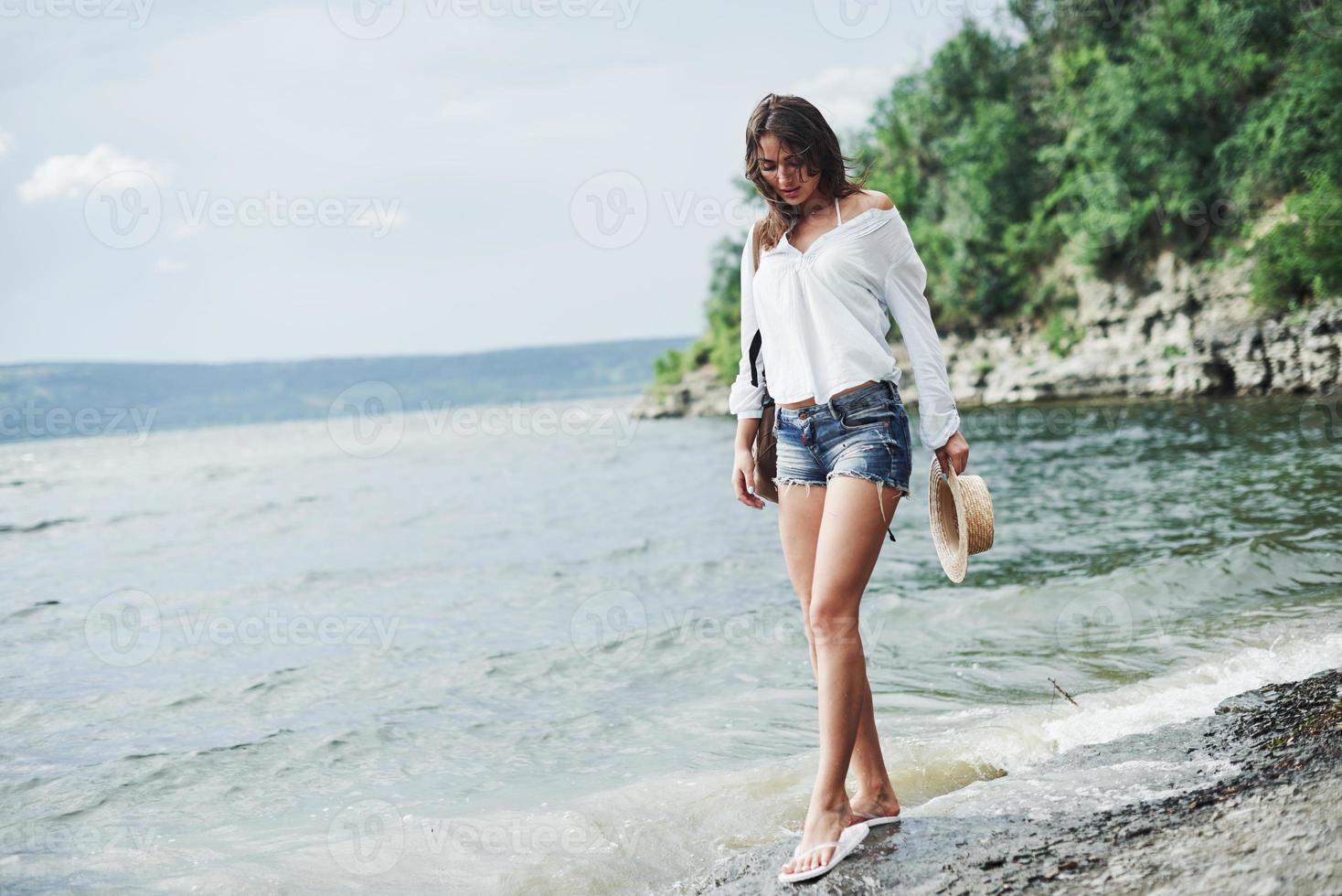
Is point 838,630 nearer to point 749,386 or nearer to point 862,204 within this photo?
point 749,386

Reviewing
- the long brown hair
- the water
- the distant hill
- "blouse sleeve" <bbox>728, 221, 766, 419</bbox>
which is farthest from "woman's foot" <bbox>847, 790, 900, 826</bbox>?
the distant hill

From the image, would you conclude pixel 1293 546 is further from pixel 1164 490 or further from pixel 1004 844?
pixel 1004 844

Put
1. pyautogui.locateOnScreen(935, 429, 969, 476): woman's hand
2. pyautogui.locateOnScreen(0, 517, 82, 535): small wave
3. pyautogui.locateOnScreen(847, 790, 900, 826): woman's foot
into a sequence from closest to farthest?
1. pyautogui.locateOnScreen(935, 429, 969, 476): woman's hand
2. pyautogui.locateOnScreen(847, 790, 900, 826): woman's foot
3. pyautogui.locateOnScreen(0, 517, 82, 535): small wave

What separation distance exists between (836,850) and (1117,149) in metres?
30.6

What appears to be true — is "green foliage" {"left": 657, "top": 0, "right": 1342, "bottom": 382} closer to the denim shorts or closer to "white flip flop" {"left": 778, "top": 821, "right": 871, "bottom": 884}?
the denim shorts

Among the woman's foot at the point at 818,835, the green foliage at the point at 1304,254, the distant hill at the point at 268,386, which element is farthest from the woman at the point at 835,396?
the distant hill at the point at 268,386

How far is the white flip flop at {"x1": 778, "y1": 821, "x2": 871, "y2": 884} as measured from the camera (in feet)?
9.52

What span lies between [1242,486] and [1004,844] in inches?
375

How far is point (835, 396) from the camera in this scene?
10.2 feet

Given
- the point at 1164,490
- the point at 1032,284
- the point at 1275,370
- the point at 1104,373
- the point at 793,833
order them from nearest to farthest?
the point at 793,833 < the point at 1164,490 < the point at 1275,370 < the point at 1104,373 < the point at 1032,284

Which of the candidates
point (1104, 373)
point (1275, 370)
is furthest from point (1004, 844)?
point (1104, 373)

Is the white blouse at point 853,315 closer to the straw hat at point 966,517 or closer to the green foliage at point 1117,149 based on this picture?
the straw hat at point 966,517

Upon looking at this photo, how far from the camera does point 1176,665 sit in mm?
5320

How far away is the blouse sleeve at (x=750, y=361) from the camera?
11.2ft
